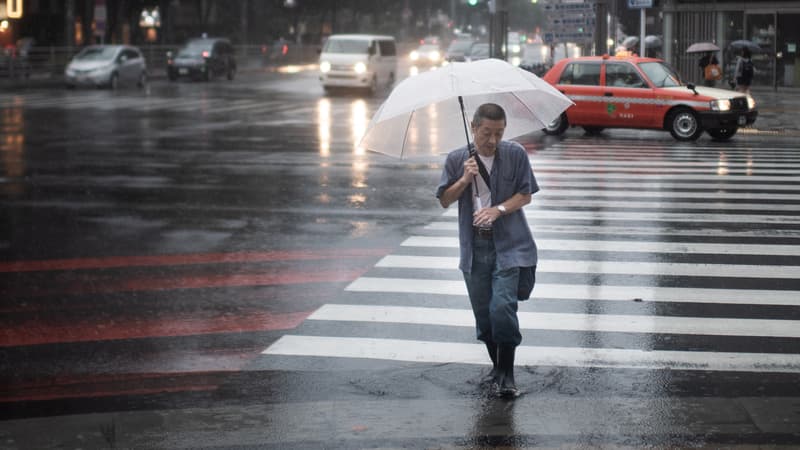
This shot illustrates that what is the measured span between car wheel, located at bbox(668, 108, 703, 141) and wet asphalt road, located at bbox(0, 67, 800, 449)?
474cm

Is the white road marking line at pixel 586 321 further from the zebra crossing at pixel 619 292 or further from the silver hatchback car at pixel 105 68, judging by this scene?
the silver hatchback car at pixel 105 68

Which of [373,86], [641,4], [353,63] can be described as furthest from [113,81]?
[641,4]

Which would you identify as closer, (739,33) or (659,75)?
(659,75)

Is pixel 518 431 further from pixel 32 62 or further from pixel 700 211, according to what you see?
pixel 32 62

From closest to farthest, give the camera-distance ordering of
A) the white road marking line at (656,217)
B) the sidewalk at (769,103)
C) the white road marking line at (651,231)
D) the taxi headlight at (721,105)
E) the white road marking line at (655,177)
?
the white road marking line at (651,231), the white road marking line at (656,217), the white road marking line at (655,177), the taxi headlight at (721,105), the sidewalk at (769,103)

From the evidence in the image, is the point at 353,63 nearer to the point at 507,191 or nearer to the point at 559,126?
the point at 559,126

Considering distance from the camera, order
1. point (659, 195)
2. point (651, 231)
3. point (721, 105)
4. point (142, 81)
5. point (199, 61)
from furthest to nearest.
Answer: point (199, 61), point (142, 81), point (721, 105), point (659, 195), point (651, 231)

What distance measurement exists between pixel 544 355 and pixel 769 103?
27433 millimetres

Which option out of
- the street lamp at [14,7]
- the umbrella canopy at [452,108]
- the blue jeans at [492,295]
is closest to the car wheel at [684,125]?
the umbrella canopy at [452,108]

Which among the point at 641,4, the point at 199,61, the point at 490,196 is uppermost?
the point at 641,4

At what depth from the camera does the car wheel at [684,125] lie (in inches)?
914

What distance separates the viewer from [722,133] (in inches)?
930

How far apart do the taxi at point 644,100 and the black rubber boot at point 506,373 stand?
16.4m

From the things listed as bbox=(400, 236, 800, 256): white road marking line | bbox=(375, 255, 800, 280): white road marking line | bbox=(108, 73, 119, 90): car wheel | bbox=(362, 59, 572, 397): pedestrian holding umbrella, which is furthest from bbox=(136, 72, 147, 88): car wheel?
bbox=(362, 59, 572, 397): pedestrian holding umbrella
